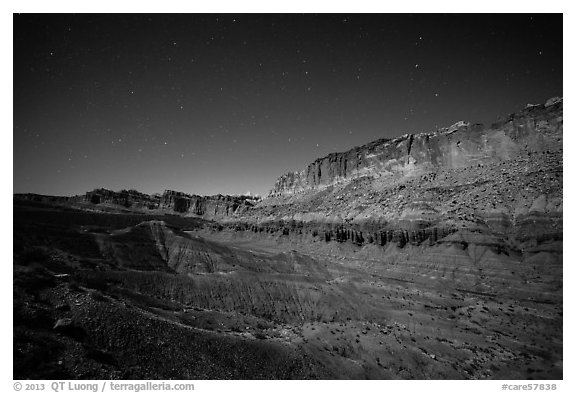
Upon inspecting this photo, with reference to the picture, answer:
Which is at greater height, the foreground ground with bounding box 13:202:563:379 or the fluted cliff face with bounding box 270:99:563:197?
the fluted cliff face with bounding box 270:99:563:197

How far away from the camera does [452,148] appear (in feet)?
334

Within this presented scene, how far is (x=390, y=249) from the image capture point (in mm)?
67688

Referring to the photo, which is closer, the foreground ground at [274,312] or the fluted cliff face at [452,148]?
the foreground ground at [274,312]

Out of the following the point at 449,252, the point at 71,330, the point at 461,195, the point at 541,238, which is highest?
the point at 461,195

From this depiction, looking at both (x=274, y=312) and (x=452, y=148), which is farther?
(x=452, y=148)

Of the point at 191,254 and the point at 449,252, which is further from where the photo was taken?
the point at 191,254

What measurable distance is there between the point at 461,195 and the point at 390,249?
21.2m

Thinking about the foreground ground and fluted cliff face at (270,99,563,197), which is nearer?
the foreground ground

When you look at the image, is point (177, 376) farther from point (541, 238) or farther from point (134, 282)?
point (541, 238)

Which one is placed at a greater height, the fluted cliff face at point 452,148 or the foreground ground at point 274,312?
the fluted cliff face at point 452,148

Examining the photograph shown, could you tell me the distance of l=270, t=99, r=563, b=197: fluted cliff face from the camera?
259 ft

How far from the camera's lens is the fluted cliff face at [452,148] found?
79062 mm

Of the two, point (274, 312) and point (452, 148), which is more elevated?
point (452, 148)
